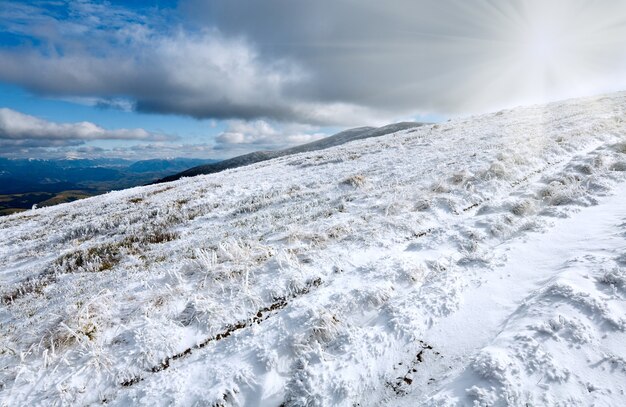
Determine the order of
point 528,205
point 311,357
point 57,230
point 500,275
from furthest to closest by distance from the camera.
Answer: point 57,230
point 528,205
point 500,275
point 311,357

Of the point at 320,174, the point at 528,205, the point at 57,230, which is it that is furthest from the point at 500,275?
the point at 57,230

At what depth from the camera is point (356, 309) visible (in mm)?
→ 6344

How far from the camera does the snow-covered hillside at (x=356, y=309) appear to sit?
4727mm

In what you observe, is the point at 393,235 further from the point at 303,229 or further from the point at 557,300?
the point at 557,300

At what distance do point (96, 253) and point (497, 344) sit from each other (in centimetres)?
1323

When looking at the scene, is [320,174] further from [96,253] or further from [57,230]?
[57,230]

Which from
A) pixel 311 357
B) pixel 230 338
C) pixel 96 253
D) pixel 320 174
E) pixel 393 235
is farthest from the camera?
pixel 320 174

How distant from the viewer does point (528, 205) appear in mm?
10086

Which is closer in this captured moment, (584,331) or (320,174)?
(584,331)

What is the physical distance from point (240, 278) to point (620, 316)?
7.08 metres

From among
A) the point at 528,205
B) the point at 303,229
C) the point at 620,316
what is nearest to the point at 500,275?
the point at 620,316

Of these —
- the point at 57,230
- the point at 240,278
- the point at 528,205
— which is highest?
the point at 528,205

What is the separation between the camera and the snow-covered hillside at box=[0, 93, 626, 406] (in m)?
4.73

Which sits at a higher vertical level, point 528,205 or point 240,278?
point 528,205
